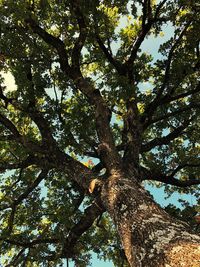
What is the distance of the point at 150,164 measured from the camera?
1302 centimetres

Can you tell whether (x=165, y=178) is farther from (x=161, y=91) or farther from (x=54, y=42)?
(x=54, y=42)

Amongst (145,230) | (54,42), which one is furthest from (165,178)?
(145,230)

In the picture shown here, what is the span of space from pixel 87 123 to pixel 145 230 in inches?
307

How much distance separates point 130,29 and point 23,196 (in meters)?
8.65

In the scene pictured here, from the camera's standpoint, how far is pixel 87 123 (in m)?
13.1

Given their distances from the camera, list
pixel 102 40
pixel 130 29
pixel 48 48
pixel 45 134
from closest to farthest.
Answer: pixel 45 134 → pixel 48 48 → pixel 102 40 → pixel 130 29

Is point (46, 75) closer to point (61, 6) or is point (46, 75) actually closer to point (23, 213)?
point (61, 6)

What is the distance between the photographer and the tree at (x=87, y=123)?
9.05 meters

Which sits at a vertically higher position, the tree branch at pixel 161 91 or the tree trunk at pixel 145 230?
the tree branch at pixel 161 91

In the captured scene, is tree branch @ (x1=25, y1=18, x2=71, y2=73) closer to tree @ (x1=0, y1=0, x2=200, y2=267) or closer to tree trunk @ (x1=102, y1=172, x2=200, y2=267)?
tree @ (x1=0, y1=0, x2=200, y2=267)

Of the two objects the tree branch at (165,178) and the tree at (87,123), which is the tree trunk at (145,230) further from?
the tree branch at (165,178)

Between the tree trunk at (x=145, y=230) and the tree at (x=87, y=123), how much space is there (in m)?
0.04

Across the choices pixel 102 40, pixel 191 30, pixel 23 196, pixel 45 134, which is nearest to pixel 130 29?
pixel 102 40

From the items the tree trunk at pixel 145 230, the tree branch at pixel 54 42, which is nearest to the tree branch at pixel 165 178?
the tree trunk at pixel 145 230
